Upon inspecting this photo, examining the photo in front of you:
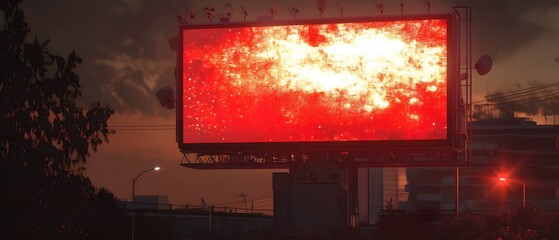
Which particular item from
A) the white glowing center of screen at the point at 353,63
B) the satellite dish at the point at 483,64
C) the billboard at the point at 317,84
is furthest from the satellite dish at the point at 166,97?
the satellite dish at the point at 483,64

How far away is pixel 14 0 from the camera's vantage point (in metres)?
50.4

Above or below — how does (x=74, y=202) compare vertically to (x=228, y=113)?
below

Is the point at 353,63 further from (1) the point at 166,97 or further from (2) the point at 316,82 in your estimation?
(1) the point at 166,97

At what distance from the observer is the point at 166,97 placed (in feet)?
212

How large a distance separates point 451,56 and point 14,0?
2222 centimetres

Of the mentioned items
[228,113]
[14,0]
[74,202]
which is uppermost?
[14,0]

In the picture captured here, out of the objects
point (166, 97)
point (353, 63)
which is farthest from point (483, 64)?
point (166, 97)

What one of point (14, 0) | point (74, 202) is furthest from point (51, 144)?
point (14, 0)

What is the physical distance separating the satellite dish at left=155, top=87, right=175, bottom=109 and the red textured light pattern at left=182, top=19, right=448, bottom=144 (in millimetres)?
1400

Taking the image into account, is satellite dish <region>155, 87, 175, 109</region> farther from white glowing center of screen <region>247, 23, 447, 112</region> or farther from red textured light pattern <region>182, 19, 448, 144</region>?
white glowing center of screen <region>247, 23, 447, 112</region>

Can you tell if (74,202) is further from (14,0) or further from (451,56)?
(451,56)

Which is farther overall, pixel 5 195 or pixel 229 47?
pixel 229 47

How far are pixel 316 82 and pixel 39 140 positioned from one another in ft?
54.1

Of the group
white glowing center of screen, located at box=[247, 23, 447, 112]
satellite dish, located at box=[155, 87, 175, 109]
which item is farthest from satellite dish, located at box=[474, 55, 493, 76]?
satellite dish, located at box=[155, 87, 175, 109]
